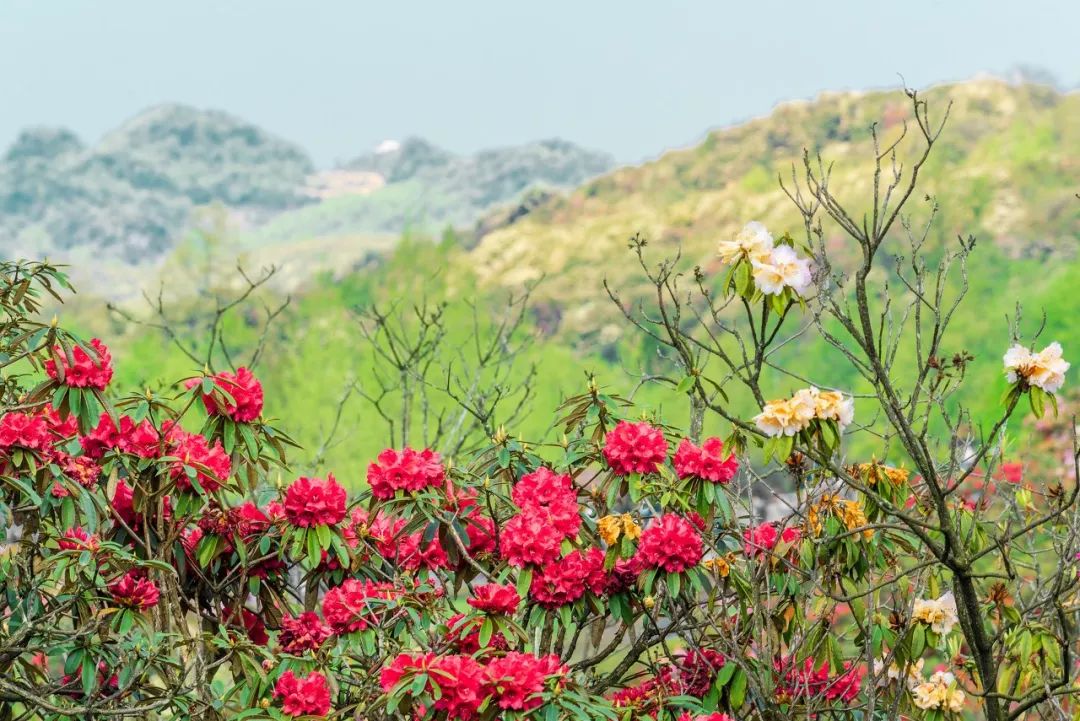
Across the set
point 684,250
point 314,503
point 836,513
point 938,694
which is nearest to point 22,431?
point 314,503

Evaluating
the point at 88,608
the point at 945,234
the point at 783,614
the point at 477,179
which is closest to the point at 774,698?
the point at 783,614

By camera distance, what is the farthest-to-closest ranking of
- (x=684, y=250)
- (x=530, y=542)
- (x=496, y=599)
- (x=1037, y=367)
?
(x=684, y=250), (x=530, y=542), (x=496, y=599), (x=1037, y=367)

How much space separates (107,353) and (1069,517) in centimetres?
229

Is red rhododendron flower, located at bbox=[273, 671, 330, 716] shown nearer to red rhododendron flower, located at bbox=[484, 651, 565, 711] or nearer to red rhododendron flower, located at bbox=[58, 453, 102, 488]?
red rhododendron flower, located at bbox=[484, 651, 565, 711]

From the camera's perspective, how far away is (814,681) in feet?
8.93

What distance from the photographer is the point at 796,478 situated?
2.39 meters

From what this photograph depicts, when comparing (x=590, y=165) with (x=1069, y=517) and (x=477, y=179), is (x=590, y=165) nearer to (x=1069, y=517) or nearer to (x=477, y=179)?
(x=477, y=179)

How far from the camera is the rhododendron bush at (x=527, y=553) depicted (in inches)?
90.6

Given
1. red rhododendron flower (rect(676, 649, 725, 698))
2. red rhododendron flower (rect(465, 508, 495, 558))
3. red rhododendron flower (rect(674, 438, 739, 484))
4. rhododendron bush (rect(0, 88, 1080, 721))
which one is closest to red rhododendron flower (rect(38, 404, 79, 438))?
rhododendron bush (rect(0, 88, 1080, 721))

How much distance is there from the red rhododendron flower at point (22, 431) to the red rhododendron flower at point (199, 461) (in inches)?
11.4

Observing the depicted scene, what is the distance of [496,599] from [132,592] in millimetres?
888

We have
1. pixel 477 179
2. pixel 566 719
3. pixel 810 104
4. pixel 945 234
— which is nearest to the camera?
pixel 566 719

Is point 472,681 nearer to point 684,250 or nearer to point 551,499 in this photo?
point 551,499

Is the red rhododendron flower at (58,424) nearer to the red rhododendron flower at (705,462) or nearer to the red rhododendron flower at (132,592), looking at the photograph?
the red rhododendron flower at (132,592)
